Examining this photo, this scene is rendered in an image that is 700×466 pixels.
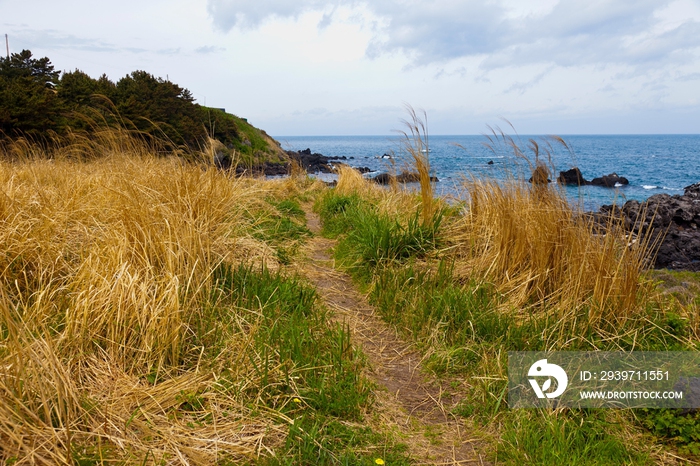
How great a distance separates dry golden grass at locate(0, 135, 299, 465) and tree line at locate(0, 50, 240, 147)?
5.74 m

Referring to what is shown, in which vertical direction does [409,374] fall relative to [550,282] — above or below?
below

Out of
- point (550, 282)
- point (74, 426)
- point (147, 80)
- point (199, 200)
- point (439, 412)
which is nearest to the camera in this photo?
point (74, 426)

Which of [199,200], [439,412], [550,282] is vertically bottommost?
[439,412]

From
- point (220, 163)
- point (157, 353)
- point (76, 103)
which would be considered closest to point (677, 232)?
point (220, 163)

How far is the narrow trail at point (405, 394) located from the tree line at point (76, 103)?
6247 millimetres

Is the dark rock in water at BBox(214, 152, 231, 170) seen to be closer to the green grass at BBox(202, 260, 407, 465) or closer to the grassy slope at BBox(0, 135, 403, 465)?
the grassy slope at BBox(0, 135, 403, 465)

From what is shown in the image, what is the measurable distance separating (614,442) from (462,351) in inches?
41.2

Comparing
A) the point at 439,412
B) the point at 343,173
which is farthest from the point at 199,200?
the point at 343,173

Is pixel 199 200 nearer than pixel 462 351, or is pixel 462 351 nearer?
pixel 462 351

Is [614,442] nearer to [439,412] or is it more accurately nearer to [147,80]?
[439,412]

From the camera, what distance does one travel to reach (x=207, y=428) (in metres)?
2.21

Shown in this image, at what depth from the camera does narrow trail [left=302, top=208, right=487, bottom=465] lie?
240 cm

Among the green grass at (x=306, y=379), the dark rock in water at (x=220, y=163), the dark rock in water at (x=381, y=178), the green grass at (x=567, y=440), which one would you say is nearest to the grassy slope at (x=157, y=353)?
the green grass at (x=306, y=379)

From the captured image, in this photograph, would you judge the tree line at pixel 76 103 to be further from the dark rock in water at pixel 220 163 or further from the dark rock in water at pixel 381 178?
the dark rock in water at pixel 381 178
